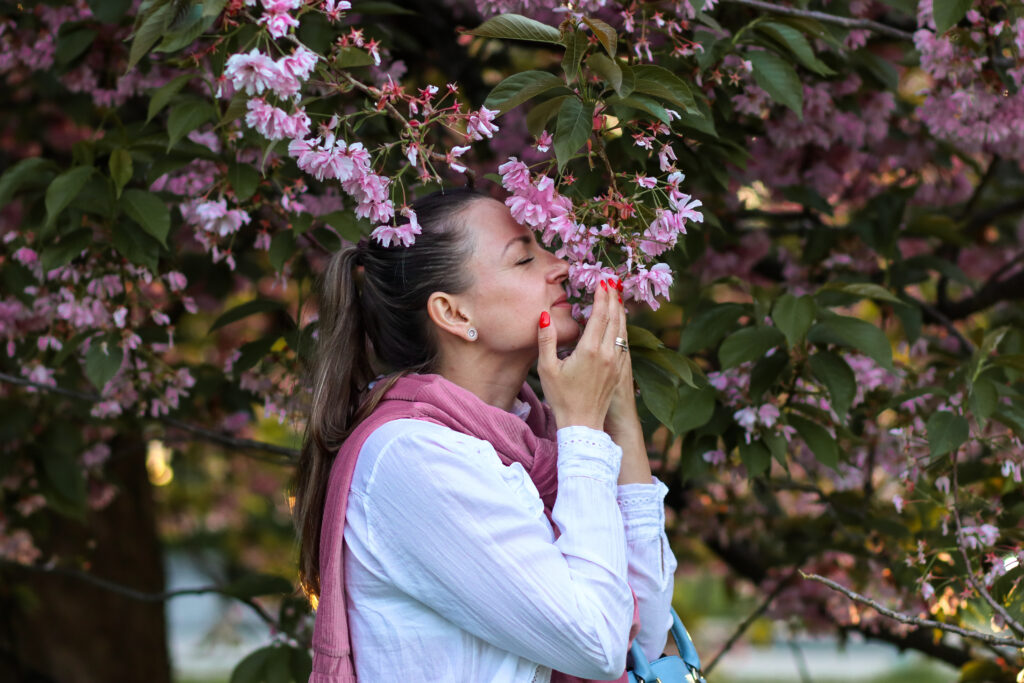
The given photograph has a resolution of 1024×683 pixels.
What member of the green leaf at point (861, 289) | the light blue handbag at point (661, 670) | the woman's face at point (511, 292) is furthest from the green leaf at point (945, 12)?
the light blue handbag at point (661, 670)

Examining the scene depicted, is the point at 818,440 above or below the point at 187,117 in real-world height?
below

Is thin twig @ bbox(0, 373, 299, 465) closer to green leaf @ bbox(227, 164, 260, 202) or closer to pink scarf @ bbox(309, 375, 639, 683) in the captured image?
green leaf @ bbox(227, 164, 260, 202)

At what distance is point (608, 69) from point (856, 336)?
90cm

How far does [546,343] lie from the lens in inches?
71.1

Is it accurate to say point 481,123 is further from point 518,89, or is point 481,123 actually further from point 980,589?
point 980,589

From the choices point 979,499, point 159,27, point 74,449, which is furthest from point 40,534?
point 979,499

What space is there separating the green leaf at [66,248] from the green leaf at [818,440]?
1.73 meters

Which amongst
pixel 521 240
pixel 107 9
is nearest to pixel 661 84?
pixel 521 240

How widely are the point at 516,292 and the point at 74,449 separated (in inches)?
78.6

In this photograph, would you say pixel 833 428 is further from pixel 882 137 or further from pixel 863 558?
pixel 882 137

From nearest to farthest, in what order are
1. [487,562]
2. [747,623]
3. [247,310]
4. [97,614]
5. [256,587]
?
[487,562] → [247,310] → [256,587] → [747,623] → [97,614]

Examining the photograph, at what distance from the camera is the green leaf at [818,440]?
230 cm

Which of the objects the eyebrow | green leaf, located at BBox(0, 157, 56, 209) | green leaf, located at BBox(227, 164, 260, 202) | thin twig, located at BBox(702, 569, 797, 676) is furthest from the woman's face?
thin twig, located at BBox(702, 569, 797, 676)

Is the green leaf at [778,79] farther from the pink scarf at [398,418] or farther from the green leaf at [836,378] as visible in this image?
the pink scarf at [398,418]
